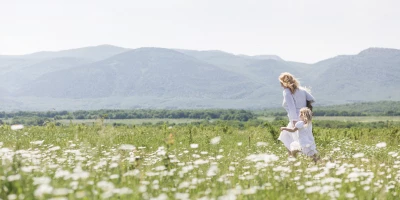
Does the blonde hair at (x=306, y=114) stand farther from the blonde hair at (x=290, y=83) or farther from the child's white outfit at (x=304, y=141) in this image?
the blonde hair at (x=290, y=83)

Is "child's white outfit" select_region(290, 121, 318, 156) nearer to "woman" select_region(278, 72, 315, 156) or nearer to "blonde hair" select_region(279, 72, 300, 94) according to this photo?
"woman" select_region(278, 72, 315, 156)

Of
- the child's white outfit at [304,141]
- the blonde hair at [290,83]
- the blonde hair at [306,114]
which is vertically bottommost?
the child's white outfit at [304,141]

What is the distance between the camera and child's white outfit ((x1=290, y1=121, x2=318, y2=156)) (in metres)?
10.6

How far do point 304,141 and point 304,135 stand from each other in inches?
5.5

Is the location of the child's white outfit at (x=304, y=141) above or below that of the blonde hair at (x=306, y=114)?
below

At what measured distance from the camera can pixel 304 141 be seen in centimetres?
1073

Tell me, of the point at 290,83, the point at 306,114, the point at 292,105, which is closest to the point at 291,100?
the point at 292,105

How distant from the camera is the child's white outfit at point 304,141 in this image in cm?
1058

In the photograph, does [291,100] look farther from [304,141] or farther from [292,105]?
[304,141]

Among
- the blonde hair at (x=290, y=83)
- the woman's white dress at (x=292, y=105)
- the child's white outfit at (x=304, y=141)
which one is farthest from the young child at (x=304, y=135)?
the blonde hair at (x=290, y=83)

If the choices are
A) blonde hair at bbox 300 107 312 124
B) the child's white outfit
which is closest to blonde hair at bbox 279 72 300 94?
blonde hair at bbox 300 107 312 124

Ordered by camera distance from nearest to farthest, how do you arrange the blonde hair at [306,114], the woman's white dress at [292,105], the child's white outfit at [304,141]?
the child's white outfit at [304,141]
the blonde hair at [306,114]
the woman's white dress at [292,105]

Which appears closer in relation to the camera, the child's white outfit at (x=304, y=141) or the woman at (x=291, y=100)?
the child's white outfit at (x=304, y=141)

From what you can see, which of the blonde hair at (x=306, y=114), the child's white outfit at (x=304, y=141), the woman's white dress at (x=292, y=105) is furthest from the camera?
the woman's white dress at (x=292, y=105)
